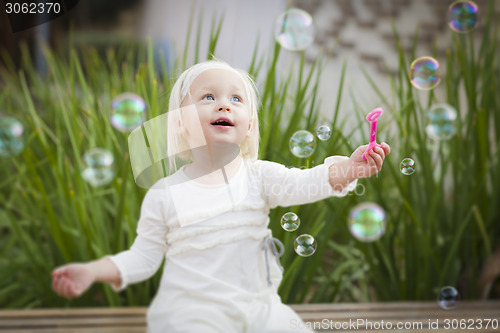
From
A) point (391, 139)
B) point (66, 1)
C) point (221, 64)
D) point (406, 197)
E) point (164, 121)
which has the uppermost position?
point (66, 1)

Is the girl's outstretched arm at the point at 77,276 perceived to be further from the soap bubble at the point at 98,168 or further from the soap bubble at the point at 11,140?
the soap bubble at the point at 11,140

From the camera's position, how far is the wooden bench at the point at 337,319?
117 cm

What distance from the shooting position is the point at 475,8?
1.58 meters

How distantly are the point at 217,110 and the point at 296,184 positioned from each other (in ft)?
0.66

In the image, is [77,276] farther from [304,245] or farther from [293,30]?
[293,30]

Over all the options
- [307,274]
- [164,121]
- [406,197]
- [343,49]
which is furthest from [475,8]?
[343,49]

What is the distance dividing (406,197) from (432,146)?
0.25 meters

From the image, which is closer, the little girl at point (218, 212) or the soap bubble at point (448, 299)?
the little girl at point (218, 212)

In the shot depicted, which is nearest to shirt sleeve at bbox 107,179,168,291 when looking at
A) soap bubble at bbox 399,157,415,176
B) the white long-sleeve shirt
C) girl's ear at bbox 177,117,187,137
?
the white long-sleeve shirt

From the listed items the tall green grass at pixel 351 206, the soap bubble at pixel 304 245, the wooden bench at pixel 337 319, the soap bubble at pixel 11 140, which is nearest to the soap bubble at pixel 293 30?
the tall green grass at pixel 351 206

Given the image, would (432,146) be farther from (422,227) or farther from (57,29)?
(57,29)

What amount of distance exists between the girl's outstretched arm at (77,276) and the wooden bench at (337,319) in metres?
0.27

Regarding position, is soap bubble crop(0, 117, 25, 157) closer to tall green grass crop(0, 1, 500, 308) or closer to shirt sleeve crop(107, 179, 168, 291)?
tall green grass crop(0, 1, 500, 308)

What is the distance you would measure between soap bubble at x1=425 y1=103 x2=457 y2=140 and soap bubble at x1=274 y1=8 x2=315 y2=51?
1.27ft
